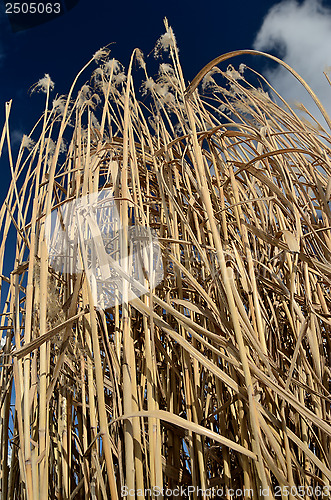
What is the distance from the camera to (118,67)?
31.5 inches

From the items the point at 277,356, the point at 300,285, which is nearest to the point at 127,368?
the point at 277,356

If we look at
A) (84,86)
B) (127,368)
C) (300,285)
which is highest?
(84,86)

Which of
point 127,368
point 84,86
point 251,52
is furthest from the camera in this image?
point 84,86

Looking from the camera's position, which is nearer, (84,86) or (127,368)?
(127,368)

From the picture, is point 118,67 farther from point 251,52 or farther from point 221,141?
point 251,52

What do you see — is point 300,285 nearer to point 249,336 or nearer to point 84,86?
point 249,336

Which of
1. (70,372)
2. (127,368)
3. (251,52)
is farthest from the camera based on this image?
(70,372)

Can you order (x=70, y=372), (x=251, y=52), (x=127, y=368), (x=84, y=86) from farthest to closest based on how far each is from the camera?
(x=84, y=86) < (x=70, y=372) < (x=251, y=52) < (x=127, y=368)

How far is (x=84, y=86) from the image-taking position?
2.49ft

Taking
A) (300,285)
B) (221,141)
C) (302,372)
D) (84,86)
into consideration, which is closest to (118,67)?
(84,86)

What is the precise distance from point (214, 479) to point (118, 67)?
0.77m

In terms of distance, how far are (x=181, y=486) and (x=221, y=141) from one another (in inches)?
24.4

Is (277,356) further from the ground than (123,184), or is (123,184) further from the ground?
(123,184)

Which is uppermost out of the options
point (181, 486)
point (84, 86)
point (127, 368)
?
point (84, 86)
